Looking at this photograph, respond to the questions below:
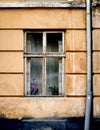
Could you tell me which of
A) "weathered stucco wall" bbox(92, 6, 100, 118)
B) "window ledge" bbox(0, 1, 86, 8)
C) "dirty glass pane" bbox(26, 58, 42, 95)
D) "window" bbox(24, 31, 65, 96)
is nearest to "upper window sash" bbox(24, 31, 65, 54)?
"window" bbox(24, 31, 65, 96)

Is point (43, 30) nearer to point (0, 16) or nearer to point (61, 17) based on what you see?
point (61, 17)

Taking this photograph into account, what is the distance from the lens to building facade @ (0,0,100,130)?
7.95 meters

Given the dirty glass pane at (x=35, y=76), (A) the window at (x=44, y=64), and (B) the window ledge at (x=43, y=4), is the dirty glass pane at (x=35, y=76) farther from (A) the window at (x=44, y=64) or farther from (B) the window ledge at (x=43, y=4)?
(B) the window ledge at (x=43, y=4)

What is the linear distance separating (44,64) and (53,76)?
34cm

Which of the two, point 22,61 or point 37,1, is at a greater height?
point 37,1

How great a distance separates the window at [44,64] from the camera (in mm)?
8195

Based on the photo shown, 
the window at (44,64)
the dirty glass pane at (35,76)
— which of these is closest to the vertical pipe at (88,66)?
the window at (44,64)

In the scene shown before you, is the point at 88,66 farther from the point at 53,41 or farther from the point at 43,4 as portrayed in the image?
the point at 43,4

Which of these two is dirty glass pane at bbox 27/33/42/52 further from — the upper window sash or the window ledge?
the window ledge

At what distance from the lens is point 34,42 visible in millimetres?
8312

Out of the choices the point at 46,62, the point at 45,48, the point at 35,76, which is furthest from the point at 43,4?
the point at 35,76

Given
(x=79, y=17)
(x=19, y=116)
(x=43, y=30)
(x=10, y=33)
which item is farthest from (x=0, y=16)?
(x=19, y=116)

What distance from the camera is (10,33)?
8.08 m

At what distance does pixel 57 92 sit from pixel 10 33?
1664 millimetres
